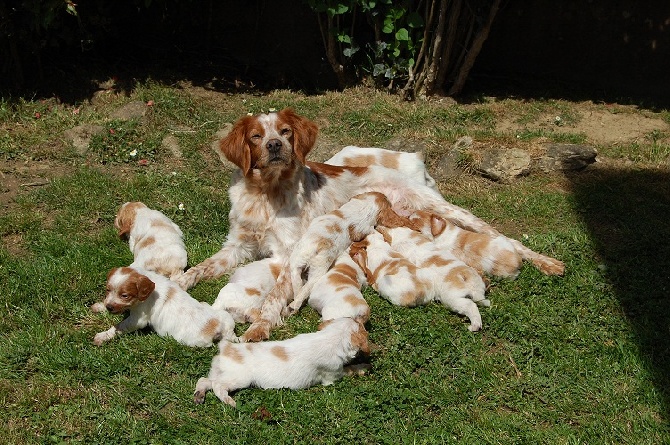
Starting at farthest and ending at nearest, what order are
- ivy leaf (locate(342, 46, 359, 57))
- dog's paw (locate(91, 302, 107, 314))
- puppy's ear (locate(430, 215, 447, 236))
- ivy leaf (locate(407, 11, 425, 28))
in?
1. ivy leaf (locate(342, 46, 359, 57))
2. ivy leaf (locate(407, 11, 425, 28))
3. puppy's ear (locate(430, 215, 447, 236))
4. dog's paw (locate(91, 302, 107, 314))

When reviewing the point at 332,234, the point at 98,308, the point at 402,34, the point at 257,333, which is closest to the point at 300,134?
the point at 332,234

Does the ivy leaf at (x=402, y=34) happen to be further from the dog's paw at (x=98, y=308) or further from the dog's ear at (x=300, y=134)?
the dog's paw at (x=98, y=308)

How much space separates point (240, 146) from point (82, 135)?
107 inches

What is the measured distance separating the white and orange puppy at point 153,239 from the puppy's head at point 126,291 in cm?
72

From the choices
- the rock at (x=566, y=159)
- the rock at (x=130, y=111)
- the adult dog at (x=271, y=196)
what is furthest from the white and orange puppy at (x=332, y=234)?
the rock at (x=130, y=111)

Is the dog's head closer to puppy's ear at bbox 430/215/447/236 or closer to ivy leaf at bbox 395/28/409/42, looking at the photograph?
puppy's ear at bbox 430/215/447/236

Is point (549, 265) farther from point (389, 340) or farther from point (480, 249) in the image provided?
point (389, 340)

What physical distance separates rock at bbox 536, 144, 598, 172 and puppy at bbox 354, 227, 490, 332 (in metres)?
2.49

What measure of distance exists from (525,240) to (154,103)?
4411 millimetres

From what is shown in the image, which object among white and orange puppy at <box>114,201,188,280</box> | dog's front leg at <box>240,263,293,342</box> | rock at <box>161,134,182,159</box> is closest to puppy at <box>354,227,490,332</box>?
dog's front leg at <box>240,263,293,342</box>

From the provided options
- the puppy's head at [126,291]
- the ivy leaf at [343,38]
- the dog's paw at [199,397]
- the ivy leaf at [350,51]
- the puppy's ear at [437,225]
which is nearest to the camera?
the dog's paw at [199,397]

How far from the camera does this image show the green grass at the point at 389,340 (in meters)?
3.81

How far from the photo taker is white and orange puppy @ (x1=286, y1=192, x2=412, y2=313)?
5113 mm

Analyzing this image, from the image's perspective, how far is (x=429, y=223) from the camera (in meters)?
5.62
